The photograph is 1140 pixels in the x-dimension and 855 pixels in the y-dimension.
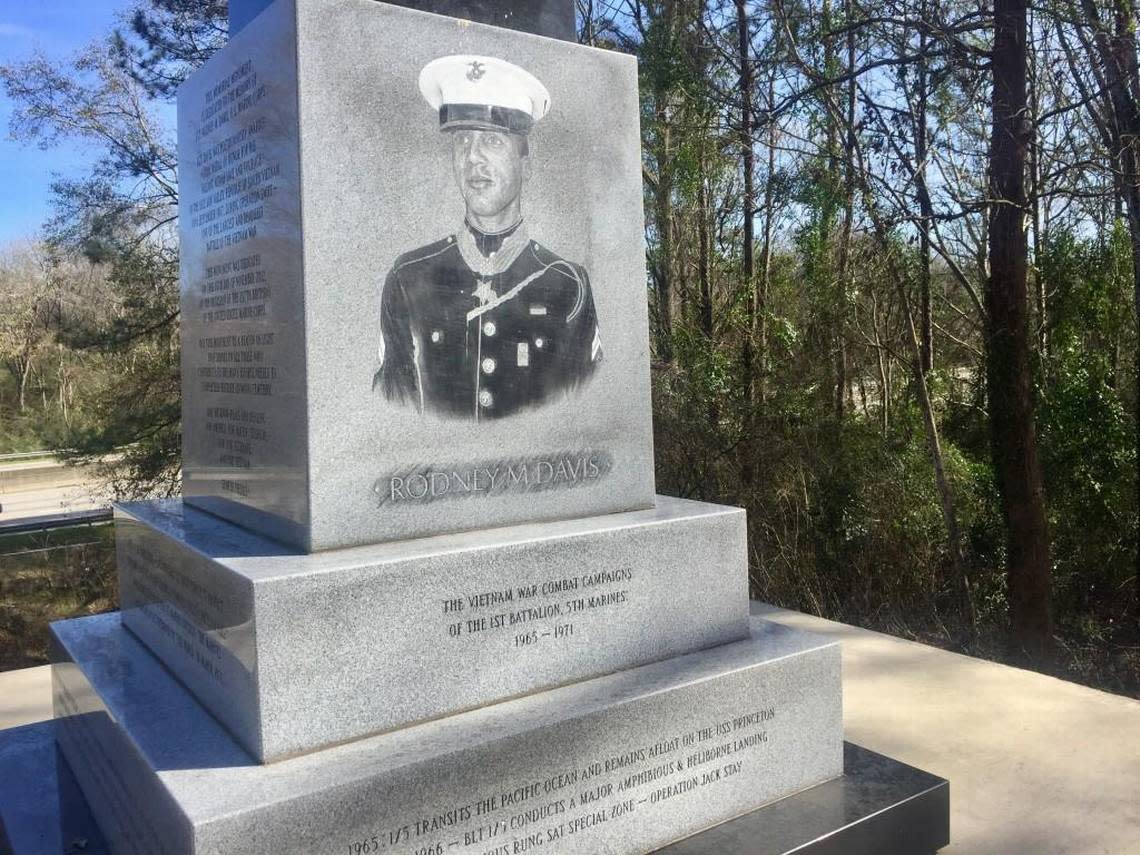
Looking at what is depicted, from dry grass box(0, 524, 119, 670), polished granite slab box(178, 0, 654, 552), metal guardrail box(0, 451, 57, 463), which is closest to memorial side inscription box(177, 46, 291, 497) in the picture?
polished granite slab box(178, 0, 654, 552)

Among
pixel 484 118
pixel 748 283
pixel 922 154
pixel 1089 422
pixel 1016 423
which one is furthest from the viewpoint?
pixel 748 283

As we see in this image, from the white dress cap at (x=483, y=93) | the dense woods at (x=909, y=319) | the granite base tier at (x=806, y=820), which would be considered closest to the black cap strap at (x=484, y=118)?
the white dress cap at (x=483, y=93)

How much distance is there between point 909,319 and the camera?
7.72 meters

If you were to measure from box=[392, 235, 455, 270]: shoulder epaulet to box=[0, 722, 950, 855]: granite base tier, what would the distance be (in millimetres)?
1702

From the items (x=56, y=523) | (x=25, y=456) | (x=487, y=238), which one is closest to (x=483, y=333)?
(x=487, y=238)

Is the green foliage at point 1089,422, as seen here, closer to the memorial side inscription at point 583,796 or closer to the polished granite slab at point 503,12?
the memorial side inscription at point 583,796

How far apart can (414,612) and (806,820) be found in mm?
1266

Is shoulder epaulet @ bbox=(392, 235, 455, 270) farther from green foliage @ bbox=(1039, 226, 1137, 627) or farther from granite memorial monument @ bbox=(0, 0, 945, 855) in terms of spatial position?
green foliage @ bbox=(1039, 226, 1137, 627)

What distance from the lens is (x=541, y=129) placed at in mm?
2805

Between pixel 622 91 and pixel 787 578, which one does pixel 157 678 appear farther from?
pixel 787 578

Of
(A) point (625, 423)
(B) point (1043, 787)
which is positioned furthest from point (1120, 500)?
(A) point (625, 423)

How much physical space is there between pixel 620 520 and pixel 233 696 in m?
1.17

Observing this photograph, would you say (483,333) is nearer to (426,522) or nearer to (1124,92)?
(426,522)

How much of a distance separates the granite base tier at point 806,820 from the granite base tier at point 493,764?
2.3 inches
